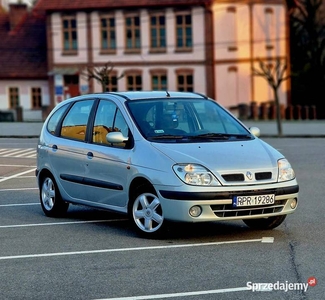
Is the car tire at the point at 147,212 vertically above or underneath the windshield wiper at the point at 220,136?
underneath

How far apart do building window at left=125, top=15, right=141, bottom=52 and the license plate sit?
51.7 meters

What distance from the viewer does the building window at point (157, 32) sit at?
198ft

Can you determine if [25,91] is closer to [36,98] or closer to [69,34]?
→ [36,98]

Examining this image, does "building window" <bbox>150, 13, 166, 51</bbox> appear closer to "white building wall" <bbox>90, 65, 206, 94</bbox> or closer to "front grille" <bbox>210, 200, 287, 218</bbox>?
"white building wall" <bbox>90, 65, 206, 94</bbox>

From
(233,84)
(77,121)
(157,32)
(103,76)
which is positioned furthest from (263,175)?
(157,32)

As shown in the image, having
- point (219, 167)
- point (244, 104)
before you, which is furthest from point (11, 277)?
point (244, 104)

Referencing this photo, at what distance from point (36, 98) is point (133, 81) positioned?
307 inches

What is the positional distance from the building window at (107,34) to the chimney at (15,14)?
9304 millimetres

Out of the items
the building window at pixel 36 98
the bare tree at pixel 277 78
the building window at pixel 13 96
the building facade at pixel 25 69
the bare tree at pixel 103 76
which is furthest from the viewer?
the building window at pixel 13 96

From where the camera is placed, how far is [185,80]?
6028 cm

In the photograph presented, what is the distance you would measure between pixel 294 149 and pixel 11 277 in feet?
65.4

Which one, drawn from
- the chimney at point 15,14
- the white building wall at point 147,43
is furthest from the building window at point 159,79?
the chimney at point 15,14

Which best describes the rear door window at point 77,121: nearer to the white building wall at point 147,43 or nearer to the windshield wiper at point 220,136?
the windshield wiper at point 220,136

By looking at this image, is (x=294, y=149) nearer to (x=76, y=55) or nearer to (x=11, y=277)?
(x=11, y=277)
